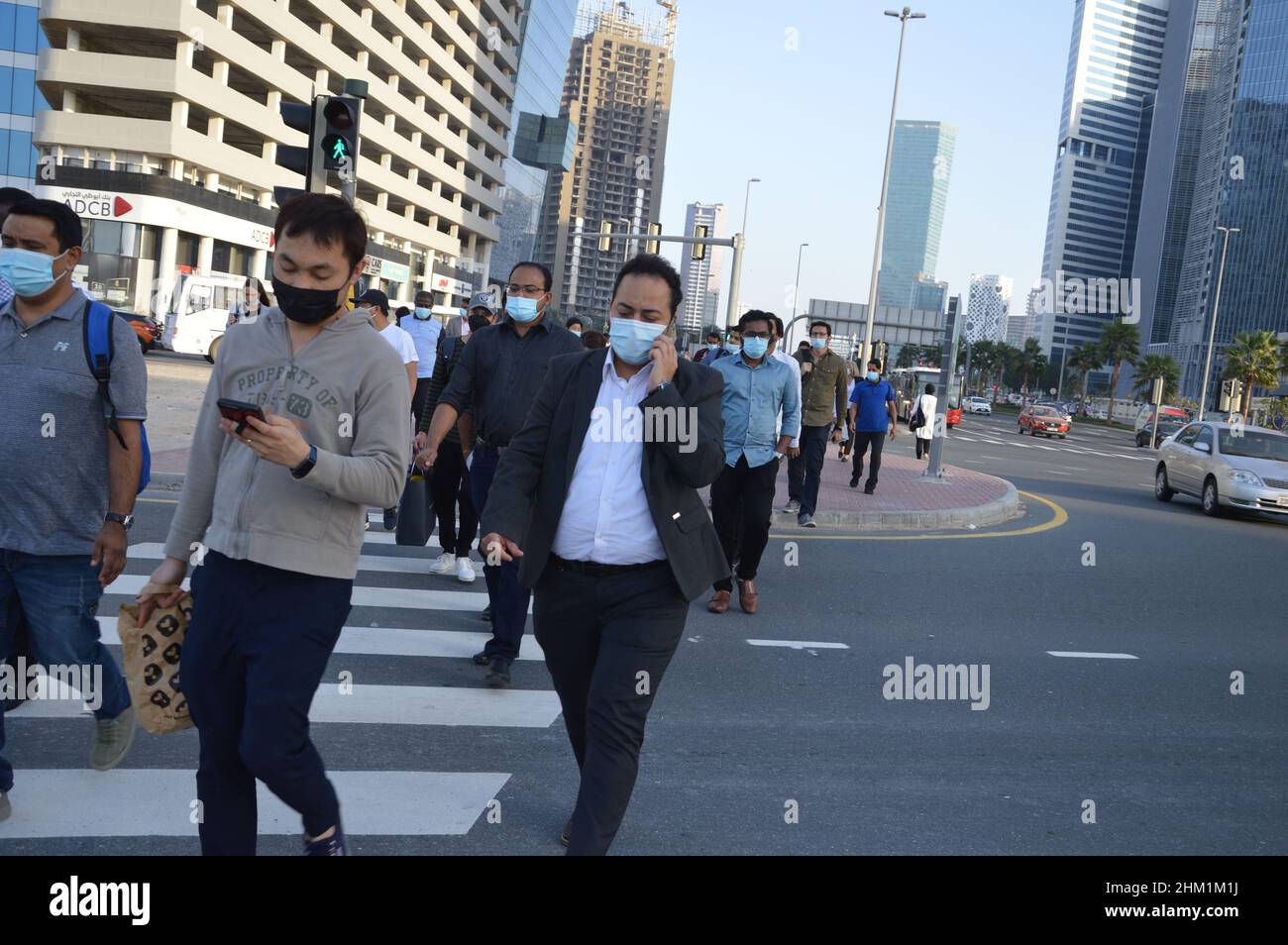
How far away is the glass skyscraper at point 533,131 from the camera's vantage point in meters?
82.0

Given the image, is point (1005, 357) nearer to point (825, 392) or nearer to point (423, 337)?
point (825, 392)

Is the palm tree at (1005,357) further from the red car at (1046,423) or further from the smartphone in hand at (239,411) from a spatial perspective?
the smartphone in hand at (239,411)

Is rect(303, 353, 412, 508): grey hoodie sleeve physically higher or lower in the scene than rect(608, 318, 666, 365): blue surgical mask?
lower

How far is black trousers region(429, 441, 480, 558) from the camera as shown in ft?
25.2

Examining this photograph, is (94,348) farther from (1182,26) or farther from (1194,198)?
(1182,26)

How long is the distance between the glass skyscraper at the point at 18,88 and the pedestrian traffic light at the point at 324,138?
39911 millimetres

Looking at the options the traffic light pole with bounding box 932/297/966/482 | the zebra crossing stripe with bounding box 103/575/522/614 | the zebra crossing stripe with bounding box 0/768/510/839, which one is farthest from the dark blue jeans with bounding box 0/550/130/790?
the traffic light pole with bounding box 932/297/966/482

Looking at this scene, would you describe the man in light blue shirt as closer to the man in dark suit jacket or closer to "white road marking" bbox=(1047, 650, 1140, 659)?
"white road marking" bbox=(1047, 650, 1140, 659)

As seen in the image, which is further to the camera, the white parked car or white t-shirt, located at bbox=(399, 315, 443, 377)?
the white parked car

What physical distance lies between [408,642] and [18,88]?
46053 mm

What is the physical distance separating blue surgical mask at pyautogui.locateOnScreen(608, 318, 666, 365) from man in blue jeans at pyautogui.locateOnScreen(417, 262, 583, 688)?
7.78 feet

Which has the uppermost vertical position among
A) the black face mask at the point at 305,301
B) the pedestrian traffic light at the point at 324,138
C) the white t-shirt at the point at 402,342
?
the pedestrian traffic light at the point at 324,138

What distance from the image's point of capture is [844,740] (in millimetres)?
5172

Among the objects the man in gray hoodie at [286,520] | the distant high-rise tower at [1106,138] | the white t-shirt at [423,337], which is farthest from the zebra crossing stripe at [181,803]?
the distant high-rise tower at [1106,138]
